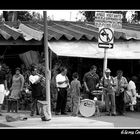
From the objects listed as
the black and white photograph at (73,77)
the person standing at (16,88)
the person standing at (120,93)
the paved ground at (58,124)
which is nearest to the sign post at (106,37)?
the black and white photograph at (73,77)

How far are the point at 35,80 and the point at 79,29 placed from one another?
5.42m

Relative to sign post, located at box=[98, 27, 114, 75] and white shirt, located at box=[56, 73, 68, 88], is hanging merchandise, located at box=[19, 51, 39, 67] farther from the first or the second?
sign post, located at box=[98, 27, 114, 75]

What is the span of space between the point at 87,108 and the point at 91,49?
331 centimetres

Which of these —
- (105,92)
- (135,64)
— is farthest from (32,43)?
(135,64)

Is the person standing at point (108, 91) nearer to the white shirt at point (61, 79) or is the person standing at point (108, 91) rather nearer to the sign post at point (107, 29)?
the sign post at point (107, 29)

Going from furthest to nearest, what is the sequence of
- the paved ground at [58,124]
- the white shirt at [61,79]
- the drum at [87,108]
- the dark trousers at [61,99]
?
the dark trousers at [61,99]
the white shirt at [61,79]
the drum at [87,108]
the paved ground at [58,124]

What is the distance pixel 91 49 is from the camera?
754 inches

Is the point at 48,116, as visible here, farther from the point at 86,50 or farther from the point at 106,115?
the point at 86,50

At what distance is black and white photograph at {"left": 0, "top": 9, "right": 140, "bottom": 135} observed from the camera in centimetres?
1652

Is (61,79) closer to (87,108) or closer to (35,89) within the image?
(35,89)

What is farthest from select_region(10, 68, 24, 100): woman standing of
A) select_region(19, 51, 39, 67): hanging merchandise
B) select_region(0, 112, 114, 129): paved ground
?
select_region(0, 112, 114, 129): paved ground

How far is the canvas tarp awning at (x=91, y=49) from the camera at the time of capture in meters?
18.6

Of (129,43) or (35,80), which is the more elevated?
Answer: (129,43)

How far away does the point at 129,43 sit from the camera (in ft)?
65.6
